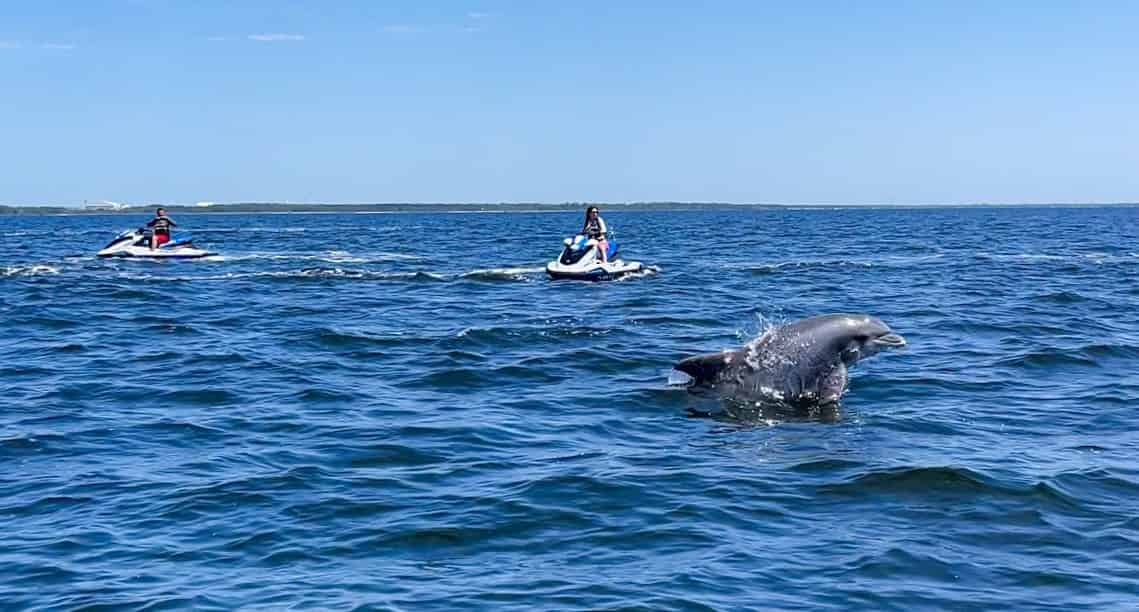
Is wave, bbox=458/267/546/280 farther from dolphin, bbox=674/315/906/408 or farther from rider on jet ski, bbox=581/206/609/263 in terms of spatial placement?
dolphin, bbox=674/315/906/408

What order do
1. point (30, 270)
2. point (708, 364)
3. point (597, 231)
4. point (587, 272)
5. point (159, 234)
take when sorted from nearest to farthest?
point (708, 364) < point (587, 272) < point (597, 231) < point (30, 270) < point (159, 234)

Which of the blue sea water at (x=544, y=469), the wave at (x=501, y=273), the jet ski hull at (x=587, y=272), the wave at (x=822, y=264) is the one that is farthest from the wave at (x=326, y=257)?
the blue sea water at (x=544, y=469)

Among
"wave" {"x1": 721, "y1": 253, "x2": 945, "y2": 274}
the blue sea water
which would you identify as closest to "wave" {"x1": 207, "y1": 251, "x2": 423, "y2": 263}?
"wave" {"x1": 721, "y1": 253, "x2": 945, "y2": 274}

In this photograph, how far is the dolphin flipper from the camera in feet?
52.0

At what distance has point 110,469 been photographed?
42.2 ft

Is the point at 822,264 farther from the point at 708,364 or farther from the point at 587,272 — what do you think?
the point at 708,364

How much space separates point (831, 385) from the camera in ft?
52.0

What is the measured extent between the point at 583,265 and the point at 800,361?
2240 cm

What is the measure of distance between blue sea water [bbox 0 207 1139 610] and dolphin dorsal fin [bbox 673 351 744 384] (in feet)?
1.45

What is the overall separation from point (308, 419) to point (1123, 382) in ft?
35.7

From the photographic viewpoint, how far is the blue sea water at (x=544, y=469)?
9.34 m

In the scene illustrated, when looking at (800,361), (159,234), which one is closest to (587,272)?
(159,234)

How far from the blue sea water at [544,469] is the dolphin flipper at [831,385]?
0.52m

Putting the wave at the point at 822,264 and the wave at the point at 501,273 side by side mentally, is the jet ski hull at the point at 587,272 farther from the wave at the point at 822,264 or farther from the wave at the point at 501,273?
the wave at the point at 822,264
